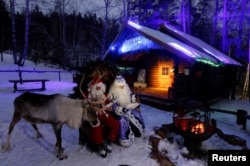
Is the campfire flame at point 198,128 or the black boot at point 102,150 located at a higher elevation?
the campfire flame at point 198,128

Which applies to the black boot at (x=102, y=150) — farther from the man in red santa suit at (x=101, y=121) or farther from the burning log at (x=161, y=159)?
the burning log at (x=161, y=159)

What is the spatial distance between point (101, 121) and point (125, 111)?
1.72ft

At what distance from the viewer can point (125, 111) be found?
4.77 meters

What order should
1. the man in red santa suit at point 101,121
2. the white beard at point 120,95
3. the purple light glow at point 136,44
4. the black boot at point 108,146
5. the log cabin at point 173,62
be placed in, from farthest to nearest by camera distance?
the purple light glow at point 136,44
the log cabin at point 173,62
the white beard at point 120,95
the black boot at point 108,146
the man in red santa suit at point 101,121

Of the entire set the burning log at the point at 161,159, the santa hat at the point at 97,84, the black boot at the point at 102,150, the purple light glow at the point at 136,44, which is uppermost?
the purple light glow at the point at 136,44

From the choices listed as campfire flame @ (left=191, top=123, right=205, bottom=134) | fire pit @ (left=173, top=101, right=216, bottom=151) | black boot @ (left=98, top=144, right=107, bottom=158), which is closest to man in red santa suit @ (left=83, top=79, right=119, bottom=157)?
black boot @ (left=98, top=144, right=107, bottom=158)

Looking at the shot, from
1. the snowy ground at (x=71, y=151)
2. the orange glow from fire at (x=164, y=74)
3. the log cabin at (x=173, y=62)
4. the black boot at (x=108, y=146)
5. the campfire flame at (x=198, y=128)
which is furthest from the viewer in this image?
the orange glow from fire at (x=164, y=74)

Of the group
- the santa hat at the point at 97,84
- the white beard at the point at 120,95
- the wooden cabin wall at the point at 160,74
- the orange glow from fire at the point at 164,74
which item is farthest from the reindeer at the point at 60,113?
the orange glow from fire at the point at 164,74

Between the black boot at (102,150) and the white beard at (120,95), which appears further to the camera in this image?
the white beard at (120,95)

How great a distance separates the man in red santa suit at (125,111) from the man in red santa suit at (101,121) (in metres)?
0.14

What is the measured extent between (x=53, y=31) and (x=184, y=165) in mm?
33992

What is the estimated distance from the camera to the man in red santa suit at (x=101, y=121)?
14.9 ft

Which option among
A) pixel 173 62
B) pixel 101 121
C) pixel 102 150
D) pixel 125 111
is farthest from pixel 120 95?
pixel 173 62

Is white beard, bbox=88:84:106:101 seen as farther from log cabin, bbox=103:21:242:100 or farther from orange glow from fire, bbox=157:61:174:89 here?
orange glow from fire, bbox=157:61:174:89
